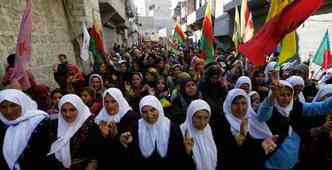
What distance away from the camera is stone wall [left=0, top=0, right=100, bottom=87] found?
217 inches

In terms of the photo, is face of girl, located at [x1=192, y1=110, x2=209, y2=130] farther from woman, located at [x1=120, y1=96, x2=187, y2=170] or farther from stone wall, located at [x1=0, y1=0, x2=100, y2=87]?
stone wall, located at [x1=0, y1=0, x2=100, y2=87]

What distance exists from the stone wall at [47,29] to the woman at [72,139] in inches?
102

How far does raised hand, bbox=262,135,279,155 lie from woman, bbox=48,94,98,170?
4.36 feet

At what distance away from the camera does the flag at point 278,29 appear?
116 inches

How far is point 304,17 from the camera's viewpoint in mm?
2992

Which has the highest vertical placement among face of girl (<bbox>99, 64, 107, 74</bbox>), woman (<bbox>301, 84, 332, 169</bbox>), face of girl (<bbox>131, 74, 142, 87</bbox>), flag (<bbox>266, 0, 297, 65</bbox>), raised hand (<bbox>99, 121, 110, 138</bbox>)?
flag (<bbox>266, 0, 297, 65</bbox>)

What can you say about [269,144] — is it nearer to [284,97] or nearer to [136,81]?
[284,97]

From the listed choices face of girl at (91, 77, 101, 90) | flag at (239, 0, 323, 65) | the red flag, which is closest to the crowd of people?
flag at (239, 0, 323, 65)

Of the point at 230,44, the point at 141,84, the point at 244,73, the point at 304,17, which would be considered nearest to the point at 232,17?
the point at 230,44

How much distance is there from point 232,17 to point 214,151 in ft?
55.3

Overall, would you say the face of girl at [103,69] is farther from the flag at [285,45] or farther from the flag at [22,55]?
the flag at [285,45]

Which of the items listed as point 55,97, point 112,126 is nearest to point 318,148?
point 112,126

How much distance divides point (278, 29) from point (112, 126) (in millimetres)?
1681

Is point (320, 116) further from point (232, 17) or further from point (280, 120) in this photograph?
point (232, 17)
